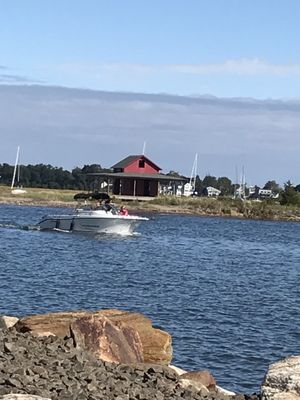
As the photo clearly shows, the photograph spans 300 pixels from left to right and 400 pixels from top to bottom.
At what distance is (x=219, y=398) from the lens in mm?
Result: 11461

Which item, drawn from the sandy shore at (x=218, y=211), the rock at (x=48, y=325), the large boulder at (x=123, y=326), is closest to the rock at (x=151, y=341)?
the large boulder at (x=123, y=326)

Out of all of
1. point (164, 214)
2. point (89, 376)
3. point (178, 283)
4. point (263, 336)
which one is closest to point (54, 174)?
point (164, 214)

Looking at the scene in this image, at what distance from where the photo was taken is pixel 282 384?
36.4 feet

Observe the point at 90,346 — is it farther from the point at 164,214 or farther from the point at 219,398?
the point at 164,214

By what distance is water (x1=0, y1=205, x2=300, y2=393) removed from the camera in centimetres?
2003

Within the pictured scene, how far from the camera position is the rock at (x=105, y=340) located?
1273 cm

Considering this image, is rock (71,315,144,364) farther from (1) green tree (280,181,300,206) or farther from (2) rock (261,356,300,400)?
(1) green tree (280,181,300,206)

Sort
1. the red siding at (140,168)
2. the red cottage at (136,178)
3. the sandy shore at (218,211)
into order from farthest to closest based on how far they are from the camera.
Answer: the red siding at (140,168), the sandy shore at (218,211), the red cottage at (136,178)

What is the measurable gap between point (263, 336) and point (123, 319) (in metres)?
7.59

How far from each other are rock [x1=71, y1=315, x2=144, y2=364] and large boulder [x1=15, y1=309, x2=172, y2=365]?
0.86 ft

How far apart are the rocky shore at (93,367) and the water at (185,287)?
3690 mm

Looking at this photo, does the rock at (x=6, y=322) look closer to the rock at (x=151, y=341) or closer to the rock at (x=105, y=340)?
the rock at (x=151, y=341)

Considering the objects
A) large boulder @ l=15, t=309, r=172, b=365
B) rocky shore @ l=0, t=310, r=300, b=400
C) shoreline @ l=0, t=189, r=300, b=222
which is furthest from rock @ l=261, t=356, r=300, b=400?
shoreline @ l=0, t=189, r=300, b=222

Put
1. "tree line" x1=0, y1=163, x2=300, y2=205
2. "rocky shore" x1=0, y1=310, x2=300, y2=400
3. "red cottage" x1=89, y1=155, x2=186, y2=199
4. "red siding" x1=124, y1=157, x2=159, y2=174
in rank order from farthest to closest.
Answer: "tree line" x1=0, y1=163, x2=300, y2=205
"red siding" x1=124, y1=157, x2=159, y2=174
"red cottage" x1=89, y1=155, x2=186, y2=199
"rocky shore" x1=0, y1=310, x2=300, y2=400
